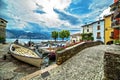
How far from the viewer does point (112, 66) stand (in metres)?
3.60

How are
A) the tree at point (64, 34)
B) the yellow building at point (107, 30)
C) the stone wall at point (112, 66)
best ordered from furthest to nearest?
the tree at point (64, 34) < the yellow building at point (107, 30) < the stone wall at point (112, 66)

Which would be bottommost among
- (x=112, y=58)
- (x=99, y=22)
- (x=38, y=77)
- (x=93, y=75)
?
(x=38, y=77)

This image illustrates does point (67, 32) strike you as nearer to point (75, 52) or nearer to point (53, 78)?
point (75, 52)

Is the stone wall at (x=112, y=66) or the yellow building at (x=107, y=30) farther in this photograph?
the yellow building at (x=107, y=30)

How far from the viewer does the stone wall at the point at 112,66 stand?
3.52m

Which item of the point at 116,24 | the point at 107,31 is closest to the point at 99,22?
the point at 107,31

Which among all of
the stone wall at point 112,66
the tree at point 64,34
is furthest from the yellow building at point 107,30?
the tree at point 64,34

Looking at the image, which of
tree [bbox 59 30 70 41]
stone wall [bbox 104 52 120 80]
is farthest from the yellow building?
tree [bbox 59 30 70 41]

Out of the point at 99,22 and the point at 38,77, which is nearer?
the point at 38,77

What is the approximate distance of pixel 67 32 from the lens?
187 ft

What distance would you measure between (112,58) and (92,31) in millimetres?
31885

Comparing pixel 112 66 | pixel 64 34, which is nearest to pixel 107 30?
pixel 112 66

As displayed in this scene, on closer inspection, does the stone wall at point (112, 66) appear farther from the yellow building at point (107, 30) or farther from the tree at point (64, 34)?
the tree at point (64, 34)

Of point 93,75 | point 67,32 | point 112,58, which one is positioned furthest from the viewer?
point 67,32
